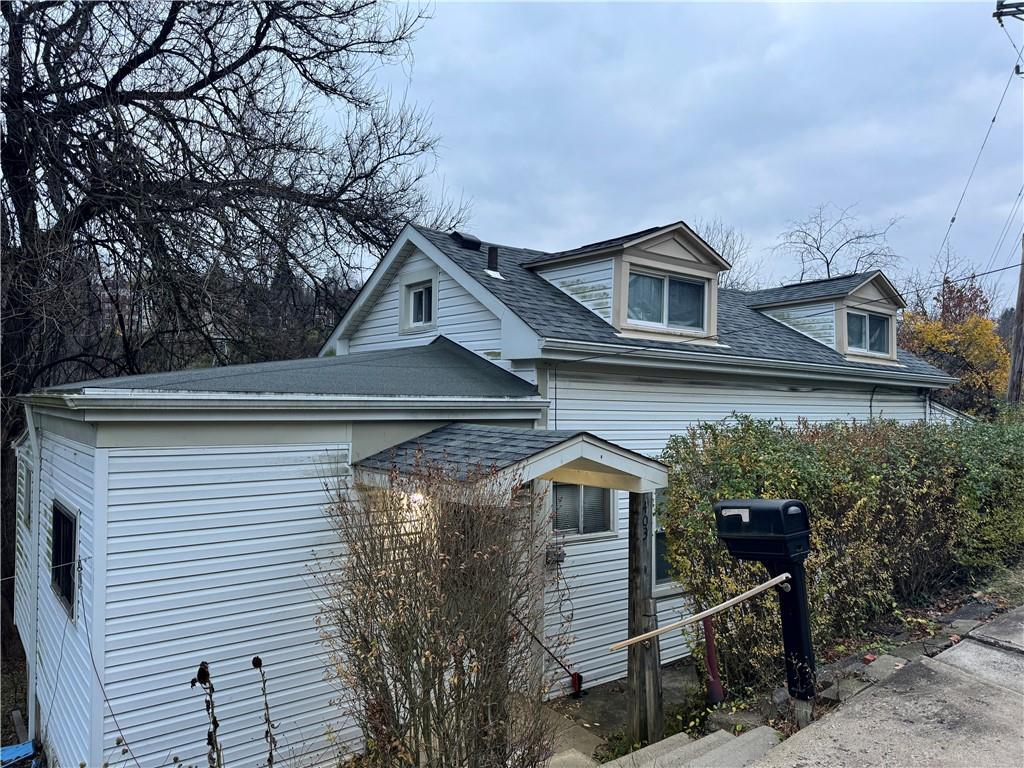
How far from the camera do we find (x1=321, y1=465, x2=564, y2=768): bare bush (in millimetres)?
4176

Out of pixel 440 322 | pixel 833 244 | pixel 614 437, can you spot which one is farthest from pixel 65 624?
pixel 833 244

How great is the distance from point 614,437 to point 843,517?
3.28 m

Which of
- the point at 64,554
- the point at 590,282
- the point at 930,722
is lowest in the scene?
the point at 930,722

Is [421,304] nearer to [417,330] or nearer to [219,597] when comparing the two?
[417,330]

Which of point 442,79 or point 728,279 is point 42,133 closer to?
point 442,79

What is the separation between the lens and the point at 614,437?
8344 millimetres

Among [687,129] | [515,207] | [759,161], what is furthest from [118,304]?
[759,161]

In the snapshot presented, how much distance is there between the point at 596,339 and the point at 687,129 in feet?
43.6

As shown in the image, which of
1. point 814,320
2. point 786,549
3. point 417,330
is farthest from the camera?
point 814,320

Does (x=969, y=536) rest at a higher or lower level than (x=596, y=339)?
lower

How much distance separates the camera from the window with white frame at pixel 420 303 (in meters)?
10.2

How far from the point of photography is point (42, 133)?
823 centimetres

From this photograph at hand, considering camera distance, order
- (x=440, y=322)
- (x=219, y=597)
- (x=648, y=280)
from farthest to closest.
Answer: (x=440, y=322)
(x=648, y=280)
(x=219, y=597)

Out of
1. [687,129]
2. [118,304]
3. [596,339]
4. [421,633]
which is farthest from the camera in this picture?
[687,129]
